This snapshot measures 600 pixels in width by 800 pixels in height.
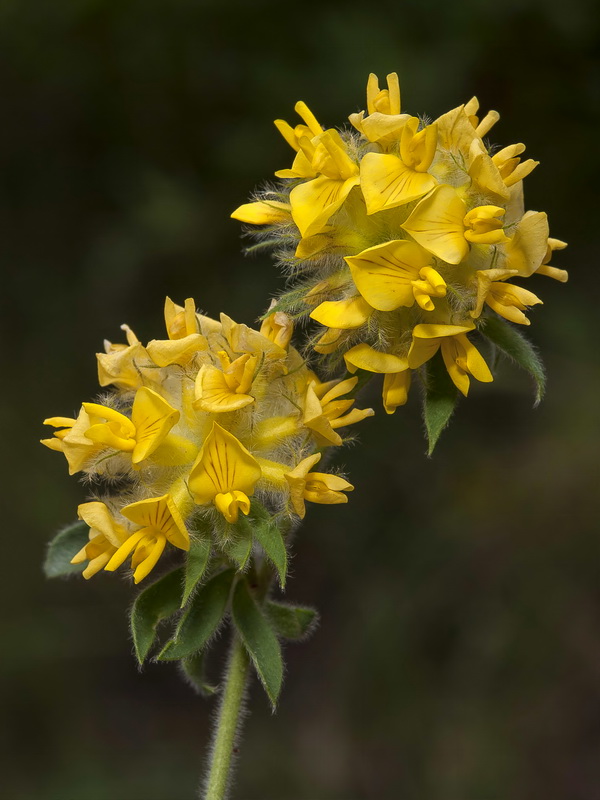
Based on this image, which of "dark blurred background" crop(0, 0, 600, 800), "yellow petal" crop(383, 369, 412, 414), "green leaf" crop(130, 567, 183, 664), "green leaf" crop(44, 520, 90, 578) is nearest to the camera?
"green leaf" crop(130, 567, 183, 664)

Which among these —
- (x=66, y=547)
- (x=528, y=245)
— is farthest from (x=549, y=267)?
(x=66, y=547)

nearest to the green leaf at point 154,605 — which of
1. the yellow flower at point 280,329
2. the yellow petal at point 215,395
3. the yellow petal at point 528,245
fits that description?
the yellow petal at point 215,395

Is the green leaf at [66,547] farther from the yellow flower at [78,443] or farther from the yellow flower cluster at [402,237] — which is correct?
A: the yellow flower cluster at [402,237]

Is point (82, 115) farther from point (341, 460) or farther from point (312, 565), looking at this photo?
point (312, 565)

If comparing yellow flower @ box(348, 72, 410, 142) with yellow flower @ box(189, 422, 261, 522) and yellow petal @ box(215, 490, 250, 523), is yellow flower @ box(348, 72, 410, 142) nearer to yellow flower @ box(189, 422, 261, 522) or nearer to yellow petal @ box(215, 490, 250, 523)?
yellow flower @ box(189, 422, 261, 522)

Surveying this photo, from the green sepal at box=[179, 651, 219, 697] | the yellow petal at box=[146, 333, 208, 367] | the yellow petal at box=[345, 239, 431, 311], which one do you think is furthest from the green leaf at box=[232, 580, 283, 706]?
the yellow petal at box=[345, 239, 431, 311]

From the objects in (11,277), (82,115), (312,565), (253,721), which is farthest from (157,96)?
(253,721)
